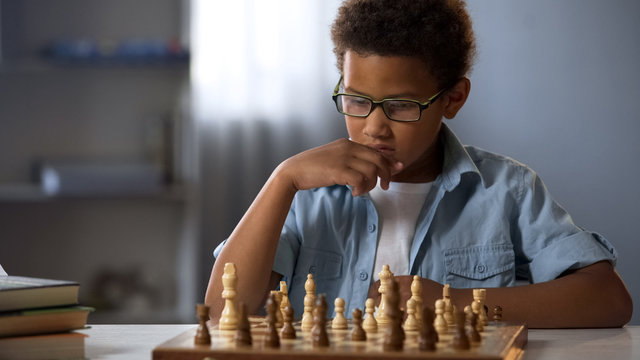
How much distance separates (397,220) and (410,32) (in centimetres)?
35

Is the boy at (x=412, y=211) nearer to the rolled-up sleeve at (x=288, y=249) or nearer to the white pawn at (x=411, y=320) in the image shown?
the rolled-up sleeve at (x=288, y=249)

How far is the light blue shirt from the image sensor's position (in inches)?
57.7

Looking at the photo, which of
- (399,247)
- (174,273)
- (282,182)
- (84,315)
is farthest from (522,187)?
(174,273)

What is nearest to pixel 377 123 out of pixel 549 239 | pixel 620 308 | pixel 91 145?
pixel 549 239

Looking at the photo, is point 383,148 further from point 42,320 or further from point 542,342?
point 42,320

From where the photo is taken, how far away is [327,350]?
777mm

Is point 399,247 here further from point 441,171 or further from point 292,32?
point 292,32

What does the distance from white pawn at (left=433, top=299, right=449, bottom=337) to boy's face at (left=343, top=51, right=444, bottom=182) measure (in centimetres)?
46

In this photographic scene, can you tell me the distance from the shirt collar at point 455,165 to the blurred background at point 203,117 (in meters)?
1.39

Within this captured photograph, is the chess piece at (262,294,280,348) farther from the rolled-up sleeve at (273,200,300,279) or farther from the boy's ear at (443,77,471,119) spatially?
the boy's ear at (443,77,471,119)

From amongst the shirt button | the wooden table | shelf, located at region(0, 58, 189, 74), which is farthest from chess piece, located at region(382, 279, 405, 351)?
shelf, located at region(0, 58, 189, 74)

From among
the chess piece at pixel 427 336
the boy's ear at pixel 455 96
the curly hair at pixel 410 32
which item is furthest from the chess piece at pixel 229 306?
the boy's ear at pixel 455 96

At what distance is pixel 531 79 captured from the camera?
2908 mm

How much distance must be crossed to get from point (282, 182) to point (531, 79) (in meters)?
1.78
